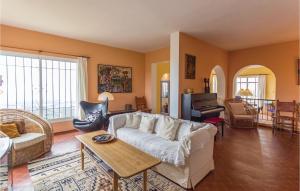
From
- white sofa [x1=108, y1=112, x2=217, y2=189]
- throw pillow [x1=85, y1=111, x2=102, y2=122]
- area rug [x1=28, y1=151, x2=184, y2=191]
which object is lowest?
area rug [x1=28, y1=151, x2=184, y2=191]

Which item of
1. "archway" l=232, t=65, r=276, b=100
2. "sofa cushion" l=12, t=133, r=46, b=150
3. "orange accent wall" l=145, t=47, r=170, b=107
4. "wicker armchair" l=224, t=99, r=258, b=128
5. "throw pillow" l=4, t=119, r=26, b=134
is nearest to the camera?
"sofa cushion" l=12, t=133, r=46, b=150

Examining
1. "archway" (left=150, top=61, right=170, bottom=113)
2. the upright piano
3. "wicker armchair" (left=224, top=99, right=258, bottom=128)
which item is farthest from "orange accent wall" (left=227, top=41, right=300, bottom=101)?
"archway" (left=150, top=61, right=170, bottom=113)

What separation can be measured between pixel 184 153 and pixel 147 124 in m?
1.27

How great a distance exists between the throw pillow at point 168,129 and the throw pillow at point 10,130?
8.52 feet

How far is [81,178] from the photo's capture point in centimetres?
237

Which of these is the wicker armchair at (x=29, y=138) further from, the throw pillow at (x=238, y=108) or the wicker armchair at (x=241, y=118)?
the throw pillow at (x=238, y=108)

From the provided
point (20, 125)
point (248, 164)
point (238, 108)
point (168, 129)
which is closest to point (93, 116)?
point (20, 125)

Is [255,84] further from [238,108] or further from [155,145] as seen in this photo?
[155,145]

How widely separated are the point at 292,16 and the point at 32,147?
219 inches

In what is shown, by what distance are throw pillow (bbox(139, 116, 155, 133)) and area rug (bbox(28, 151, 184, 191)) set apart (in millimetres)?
826

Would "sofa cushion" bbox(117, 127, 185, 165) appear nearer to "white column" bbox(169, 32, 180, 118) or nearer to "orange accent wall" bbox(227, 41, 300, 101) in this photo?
"white column" bbox(169, 32, 180, 118)

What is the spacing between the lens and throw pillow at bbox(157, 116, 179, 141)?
2.75 m

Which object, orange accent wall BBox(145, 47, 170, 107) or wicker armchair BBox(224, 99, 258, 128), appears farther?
orange accent wall BBox(145, 47, 170, 107)

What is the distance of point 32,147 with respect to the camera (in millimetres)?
2928
